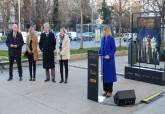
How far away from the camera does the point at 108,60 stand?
32.5ft

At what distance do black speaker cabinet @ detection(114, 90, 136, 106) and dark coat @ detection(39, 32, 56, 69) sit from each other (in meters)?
3.79

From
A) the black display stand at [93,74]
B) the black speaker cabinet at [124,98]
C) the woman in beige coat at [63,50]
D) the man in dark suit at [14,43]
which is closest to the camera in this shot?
the black speaker cabinet at [124,98]

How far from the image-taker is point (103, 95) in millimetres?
10156

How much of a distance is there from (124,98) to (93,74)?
0.95 meters

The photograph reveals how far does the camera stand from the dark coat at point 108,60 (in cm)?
990

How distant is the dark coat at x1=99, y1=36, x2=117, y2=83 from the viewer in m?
9.90

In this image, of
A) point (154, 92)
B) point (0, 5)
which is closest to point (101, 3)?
point (0, 5)

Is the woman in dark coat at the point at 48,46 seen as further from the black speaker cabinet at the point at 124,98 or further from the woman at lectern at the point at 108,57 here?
the black speaker cabinet at the point at 124,98

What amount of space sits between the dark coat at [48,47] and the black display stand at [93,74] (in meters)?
3.09

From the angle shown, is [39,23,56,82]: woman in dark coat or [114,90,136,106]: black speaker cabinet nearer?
[114,90,136,106]: black speaker cabinet

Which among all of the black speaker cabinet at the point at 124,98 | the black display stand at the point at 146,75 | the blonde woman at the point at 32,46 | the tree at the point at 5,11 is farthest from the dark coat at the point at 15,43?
the tree at the point at 5,11

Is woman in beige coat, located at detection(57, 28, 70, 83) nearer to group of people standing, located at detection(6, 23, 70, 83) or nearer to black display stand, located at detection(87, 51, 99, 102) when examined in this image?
group of people standing, located at detection(6, 23, 70, 83)

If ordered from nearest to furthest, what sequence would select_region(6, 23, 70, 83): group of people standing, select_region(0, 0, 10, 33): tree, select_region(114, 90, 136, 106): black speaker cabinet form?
select_region(114, 90, 136, 106): black speaker cabinet, select_region(6, 23, 70, 83): group of people standing, select_region(0, 0, 10, 33): tree

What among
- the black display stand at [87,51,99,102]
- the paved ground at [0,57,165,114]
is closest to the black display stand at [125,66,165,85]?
the paved ground at [0,57,165,114]
